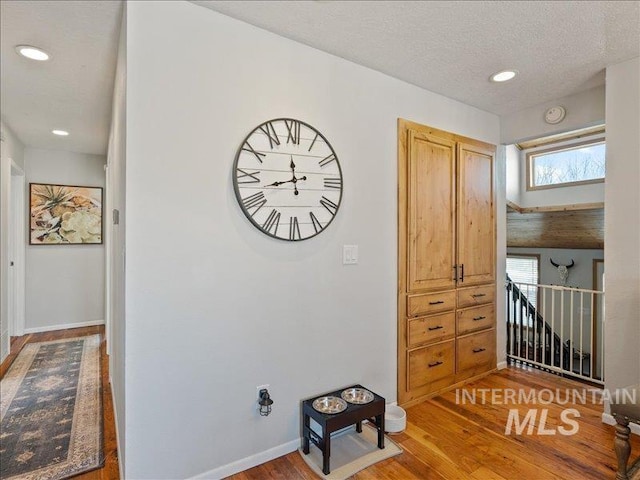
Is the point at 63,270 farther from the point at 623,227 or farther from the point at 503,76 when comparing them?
the point at 623,227

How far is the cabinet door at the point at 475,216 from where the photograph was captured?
3012mm

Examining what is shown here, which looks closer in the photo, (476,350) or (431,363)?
(431,363)

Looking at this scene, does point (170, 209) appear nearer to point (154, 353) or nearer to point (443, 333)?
point (154, 353)

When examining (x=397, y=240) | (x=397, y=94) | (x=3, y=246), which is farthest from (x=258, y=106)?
(x=3, y=246)

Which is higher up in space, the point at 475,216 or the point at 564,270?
the point at 475,216

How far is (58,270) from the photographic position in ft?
15.8

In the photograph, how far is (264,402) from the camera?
195cm

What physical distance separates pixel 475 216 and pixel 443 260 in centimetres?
59

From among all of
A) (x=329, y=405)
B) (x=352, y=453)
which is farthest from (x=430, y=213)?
(x=352, y=453)

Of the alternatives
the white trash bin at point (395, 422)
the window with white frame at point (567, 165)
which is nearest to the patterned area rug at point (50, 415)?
the white trash bin at point (395, 422)

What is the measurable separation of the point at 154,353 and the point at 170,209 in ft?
2.27

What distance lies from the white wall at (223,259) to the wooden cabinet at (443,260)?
32cm

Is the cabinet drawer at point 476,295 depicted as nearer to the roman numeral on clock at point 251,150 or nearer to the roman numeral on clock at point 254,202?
the roman numeral on clock at point 254,202

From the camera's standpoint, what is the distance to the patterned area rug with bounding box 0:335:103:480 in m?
1.98
